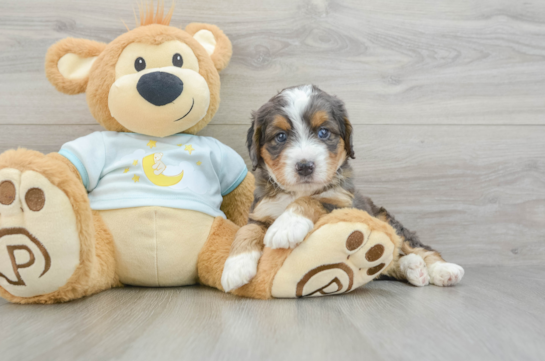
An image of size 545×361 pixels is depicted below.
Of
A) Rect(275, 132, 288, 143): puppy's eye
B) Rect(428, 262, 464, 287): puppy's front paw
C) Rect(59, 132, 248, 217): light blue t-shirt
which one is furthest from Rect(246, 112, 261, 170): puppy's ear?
Rect(428, 262, 464, 287): puppy's front paw

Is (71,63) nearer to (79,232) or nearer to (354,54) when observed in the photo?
(79,232)

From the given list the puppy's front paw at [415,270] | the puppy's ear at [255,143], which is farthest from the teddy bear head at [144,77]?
the puppy's front paw at [415,270]

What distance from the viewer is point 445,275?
194 centimetres

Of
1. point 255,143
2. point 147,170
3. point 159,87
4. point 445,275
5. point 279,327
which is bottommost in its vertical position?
point 445,275

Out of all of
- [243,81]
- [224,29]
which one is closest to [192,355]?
[243,81]

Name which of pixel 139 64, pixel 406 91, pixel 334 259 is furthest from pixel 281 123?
pixel 406 91

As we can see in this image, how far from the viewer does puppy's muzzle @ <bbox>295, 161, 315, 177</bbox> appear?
1.66 meters

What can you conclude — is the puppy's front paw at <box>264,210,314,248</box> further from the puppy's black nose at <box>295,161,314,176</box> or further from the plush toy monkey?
the puppy's black nose at <box>295,161,314,176</box>

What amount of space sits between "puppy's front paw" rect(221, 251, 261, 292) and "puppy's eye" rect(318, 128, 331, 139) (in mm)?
611

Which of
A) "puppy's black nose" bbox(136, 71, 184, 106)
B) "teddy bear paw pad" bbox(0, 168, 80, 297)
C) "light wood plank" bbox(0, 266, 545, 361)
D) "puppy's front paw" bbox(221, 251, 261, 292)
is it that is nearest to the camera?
"light wood plank" bbox(0, 266, 545, 361)

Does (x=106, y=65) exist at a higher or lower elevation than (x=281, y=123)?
higher

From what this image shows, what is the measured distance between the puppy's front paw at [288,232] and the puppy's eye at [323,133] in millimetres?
415

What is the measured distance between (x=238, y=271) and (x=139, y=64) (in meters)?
1.06

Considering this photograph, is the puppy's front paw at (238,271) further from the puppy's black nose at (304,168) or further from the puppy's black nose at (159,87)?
the puppy's black nose at (159,87)
